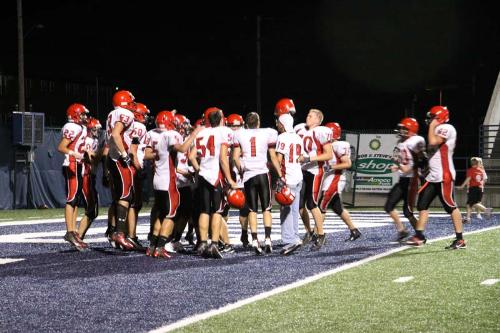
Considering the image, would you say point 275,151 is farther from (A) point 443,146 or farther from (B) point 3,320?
(B) point 3,320

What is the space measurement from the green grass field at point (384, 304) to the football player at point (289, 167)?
1.70 metres

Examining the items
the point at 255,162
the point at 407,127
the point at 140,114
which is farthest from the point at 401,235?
the point at 140,114

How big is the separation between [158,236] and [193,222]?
106 cm

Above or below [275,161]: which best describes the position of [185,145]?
above

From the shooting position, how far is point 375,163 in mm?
A: 26938

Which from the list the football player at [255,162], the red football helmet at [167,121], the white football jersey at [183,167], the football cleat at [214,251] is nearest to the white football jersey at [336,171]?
the football player at [255,162]

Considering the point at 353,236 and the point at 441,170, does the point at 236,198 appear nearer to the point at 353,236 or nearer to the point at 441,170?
the point at 441,170

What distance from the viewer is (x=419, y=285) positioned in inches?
333

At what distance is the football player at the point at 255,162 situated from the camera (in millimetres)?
11617

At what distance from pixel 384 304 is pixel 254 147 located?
4.66 meters

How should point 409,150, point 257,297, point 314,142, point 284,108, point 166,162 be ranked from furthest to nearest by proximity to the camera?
point 409,150 < point 314,142 < point 284,108 < point 166,162 < point 257,297

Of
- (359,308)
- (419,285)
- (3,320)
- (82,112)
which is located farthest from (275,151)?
(3,320)

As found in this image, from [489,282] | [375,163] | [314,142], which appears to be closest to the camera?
[489,282]

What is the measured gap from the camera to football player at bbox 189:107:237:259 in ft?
36.7
